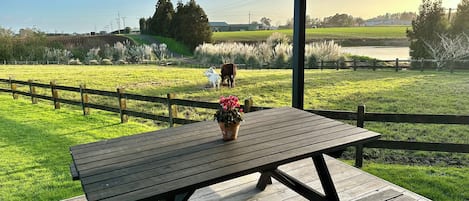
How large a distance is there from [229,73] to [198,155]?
2.28 meters

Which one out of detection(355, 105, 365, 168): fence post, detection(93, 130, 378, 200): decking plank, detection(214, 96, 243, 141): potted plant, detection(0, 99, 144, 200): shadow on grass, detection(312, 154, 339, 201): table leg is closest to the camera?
detection(93, 130, 378, 200): decking plank

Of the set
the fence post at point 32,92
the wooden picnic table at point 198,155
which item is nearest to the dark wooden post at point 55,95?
the fence post at point 32,92

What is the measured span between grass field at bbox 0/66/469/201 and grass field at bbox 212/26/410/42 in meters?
0.44

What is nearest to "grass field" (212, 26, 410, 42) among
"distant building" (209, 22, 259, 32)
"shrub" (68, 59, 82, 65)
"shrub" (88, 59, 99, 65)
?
"distant building" (209, 22, 259, 32)

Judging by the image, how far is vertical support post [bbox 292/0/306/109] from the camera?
2803 mm

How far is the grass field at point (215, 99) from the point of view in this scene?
2963 mm

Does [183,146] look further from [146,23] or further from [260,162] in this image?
[146,23]

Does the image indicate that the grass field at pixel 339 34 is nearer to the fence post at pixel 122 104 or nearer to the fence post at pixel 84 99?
the fence post at pixel 122 104

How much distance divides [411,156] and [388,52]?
1.23 m

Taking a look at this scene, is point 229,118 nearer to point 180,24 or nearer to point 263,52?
point 180,24

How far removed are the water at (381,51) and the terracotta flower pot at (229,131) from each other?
8.42 ft

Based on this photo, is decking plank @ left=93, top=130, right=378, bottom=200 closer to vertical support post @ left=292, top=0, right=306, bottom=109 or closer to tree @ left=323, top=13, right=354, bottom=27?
vertical support post @ left=292, top=0, right=306, bottom=109

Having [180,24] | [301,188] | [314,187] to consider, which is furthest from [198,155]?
[180,24]

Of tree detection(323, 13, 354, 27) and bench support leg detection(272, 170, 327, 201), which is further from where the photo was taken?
tree detection(323, 13, 354, 27)
